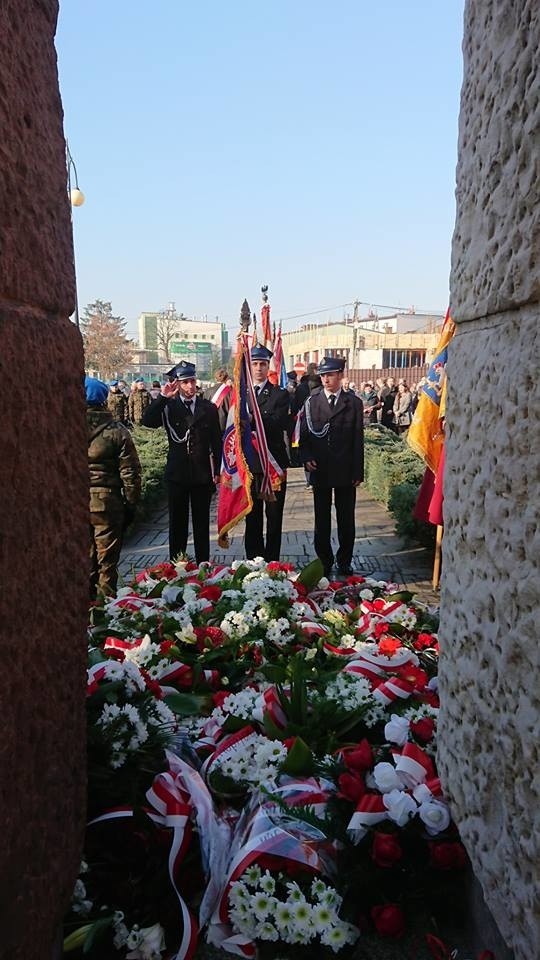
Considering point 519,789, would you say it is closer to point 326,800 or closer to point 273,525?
point 326,800

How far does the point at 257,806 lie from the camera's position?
1920 millimetres

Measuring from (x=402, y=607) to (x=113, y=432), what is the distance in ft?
8.86

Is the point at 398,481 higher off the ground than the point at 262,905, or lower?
higher

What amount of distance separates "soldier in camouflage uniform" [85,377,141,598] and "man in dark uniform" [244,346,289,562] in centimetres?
149

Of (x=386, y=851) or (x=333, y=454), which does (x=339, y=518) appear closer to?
(x=333, y=454)

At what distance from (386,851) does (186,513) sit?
4.83 meters

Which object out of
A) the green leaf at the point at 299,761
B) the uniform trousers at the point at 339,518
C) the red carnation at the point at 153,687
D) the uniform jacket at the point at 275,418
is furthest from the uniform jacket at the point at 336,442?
the green leaf at the point at 299,761

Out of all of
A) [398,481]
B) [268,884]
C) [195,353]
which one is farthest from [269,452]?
[195,353]

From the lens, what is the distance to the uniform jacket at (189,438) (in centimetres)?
614

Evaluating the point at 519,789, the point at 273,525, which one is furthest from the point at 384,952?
the point at 273,525

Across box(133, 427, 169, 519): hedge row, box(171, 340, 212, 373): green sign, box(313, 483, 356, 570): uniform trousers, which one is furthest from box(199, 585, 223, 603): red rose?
box(171, 340, 212, 373): green sign

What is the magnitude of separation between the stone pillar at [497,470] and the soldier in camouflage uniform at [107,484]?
383 centimetres

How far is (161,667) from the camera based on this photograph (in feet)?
8.89

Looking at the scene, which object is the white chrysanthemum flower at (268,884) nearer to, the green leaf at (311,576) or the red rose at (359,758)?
the red rose at (359,758)
